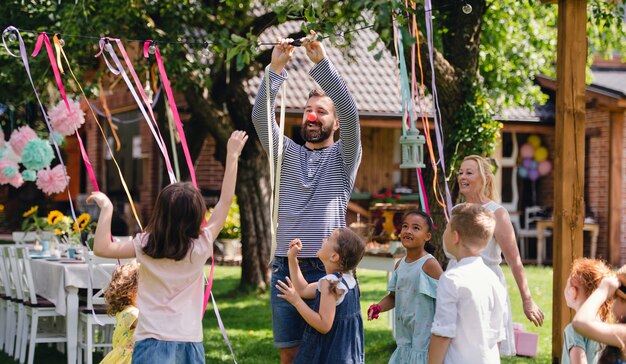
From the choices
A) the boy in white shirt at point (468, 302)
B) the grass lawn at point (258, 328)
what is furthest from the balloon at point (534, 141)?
the boy in white shirt at point (468, 302)

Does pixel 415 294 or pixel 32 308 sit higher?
A: pixel 415 294

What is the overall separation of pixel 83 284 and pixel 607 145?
35.5 ft

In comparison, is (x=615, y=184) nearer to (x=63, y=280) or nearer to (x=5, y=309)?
(x=5, y=309)

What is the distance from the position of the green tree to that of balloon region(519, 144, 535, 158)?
362 centimetres

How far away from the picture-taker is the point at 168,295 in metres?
3.35

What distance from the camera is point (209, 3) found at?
9562 mm

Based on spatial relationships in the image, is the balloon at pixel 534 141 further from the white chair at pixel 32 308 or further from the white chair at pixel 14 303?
the white chair at pixel 32 308

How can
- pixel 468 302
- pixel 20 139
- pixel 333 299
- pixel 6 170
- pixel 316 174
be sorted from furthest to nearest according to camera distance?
pixel 20 139 → pixel 6 170 → pixel 316 174 → pixel 333 299 → pixel 468 302

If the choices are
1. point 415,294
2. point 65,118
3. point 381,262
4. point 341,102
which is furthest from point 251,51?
point 65,118

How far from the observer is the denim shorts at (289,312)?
12.3ft

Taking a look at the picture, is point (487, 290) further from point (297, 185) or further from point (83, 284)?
point (83, 284)

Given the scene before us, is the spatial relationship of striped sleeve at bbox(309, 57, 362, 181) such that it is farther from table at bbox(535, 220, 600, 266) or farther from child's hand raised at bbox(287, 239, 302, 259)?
table at bbox(535, 220, 600, 266)

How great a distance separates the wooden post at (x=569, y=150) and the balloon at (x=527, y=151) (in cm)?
1123

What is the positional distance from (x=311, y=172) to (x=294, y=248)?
42 centimetres
